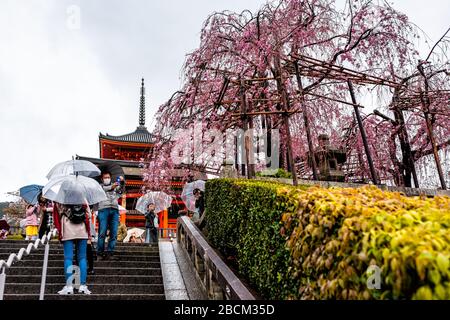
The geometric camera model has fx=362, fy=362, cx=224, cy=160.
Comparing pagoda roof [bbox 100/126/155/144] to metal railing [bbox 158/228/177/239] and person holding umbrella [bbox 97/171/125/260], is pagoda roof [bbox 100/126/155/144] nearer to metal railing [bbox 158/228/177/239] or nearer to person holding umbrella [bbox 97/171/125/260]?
metal railing [bbox 158/228/177/239]

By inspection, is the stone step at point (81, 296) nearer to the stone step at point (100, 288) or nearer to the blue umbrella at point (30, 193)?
the stone step at point (100, 288)

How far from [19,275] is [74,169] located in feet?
6.49

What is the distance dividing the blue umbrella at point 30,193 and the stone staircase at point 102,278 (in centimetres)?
197

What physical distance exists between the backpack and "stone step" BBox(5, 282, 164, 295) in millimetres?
1090

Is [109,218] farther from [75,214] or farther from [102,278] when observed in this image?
[75,214]

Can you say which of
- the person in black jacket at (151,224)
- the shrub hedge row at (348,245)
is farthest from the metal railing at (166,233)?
the shrub hedge row at (348,245)

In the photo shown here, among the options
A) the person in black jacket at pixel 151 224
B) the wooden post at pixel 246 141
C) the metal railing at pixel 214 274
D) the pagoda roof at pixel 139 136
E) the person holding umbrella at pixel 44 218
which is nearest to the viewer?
the metal railing at pixel 214 274

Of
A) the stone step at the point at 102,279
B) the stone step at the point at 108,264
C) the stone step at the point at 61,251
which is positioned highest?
the stone step at the point at 61,251

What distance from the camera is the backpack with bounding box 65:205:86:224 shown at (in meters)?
5.08

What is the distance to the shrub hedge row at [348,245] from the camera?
4.64 ft

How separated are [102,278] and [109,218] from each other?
1302mm
